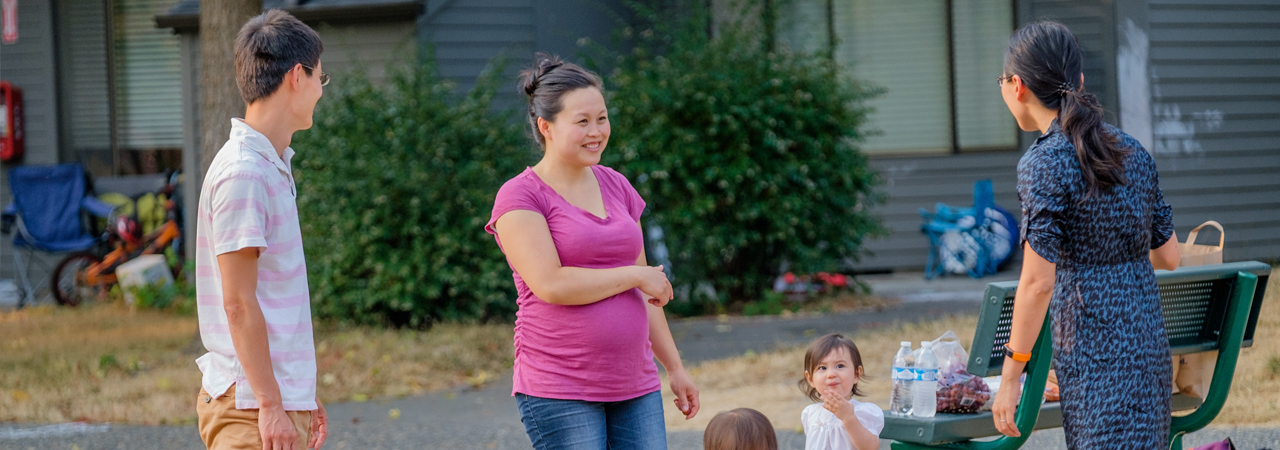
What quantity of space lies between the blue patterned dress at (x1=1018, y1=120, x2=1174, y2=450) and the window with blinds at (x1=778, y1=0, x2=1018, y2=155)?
948 centimetres

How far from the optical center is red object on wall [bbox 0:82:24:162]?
12.6 m

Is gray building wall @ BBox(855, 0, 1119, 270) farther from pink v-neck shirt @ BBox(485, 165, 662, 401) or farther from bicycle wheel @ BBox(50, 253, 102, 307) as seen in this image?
pink v-neck shirt @ BBox(485, 165, 662, 401)

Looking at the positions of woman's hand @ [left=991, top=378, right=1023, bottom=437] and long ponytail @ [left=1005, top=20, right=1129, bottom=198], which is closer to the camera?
long ponytail @ [left=1005, top=20, right=1129, bottom=198]

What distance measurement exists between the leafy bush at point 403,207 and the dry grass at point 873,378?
2.29 meters

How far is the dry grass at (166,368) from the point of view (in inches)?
255

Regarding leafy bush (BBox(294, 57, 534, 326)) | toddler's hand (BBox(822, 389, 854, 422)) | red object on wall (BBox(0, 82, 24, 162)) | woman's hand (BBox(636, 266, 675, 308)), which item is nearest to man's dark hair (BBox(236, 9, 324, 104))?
woman's hand (BBox(636, 266, 675, 308))

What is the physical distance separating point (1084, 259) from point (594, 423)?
1343mm

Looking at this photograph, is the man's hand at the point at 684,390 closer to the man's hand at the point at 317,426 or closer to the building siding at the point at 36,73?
the man's hand at the point at 317,426

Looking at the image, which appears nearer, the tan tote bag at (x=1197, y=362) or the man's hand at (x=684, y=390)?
the man's hand at (x=684, y=390)

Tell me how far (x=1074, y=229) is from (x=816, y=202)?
22.7 ft

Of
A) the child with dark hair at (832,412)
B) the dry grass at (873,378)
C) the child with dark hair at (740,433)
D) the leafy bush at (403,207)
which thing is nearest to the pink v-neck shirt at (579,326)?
the child with dark hair at (740,433)

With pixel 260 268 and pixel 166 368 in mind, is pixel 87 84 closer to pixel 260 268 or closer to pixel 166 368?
pixel 166 368

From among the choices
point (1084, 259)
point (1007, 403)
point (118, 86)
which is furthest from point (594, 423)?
point (118, 86)

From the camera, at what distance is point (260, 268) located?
2.47 m
